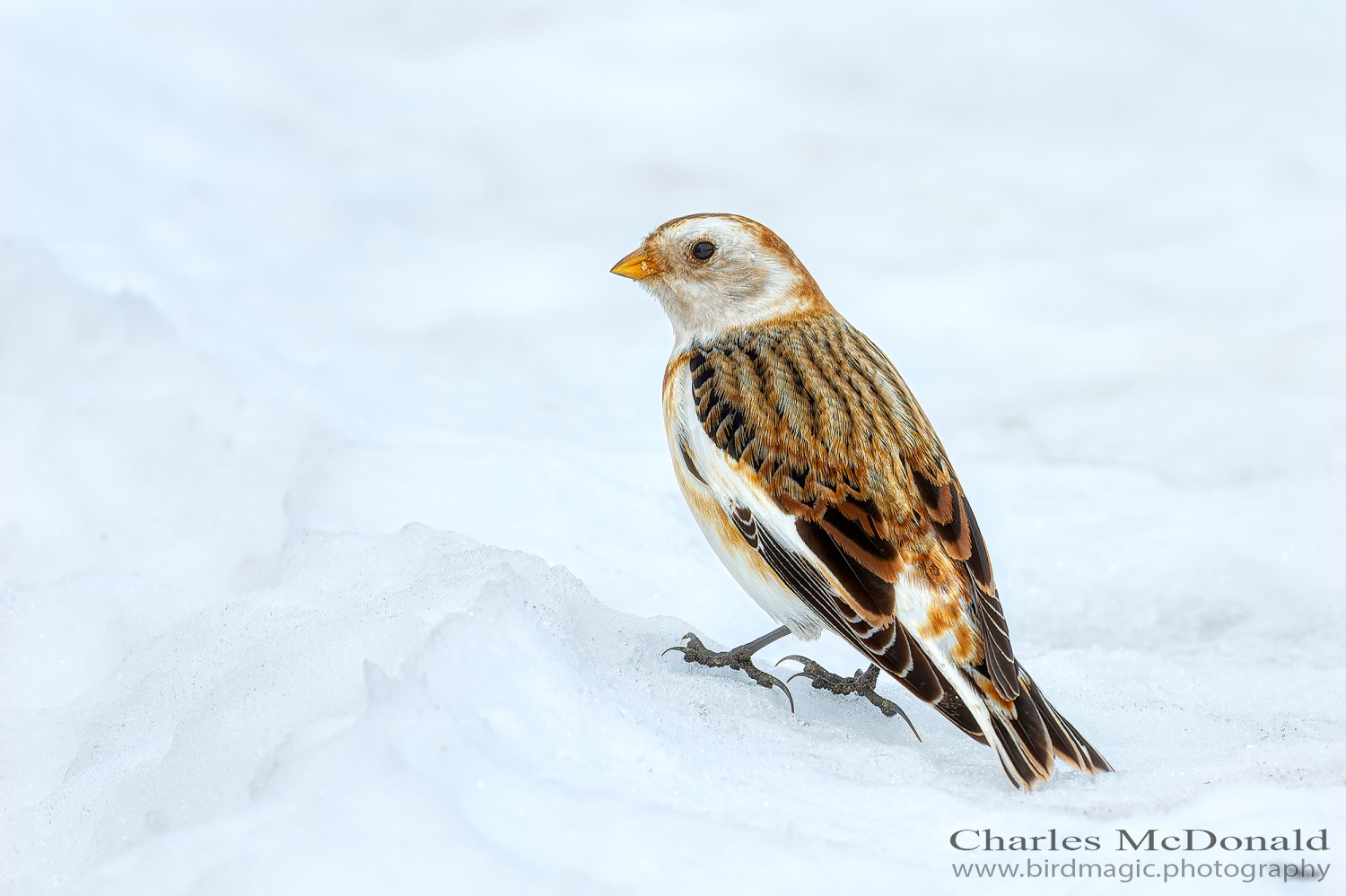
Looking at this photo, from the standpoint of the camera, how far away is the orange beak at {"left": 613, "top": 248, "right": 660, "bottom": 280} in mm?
4324

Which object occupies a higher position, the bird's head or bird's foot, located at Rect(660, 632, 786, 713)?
the bird's head

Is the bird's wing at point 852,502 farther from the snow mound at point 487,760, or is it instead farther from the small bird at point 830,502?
the snow mound at point 487,760

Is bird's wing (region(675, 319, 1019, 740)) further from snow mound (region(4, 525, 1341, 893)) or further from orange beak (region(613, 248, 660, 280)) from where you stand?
orange beak (region(613, 248, 660, 280))

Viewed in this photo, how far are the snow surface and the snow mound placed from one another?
1 cm

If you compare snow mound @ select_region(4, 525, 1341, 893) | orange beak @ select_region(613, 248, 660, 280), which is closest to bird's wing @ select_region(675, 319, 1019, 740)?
snow mound @ select_region(4, 525, 1341, 893)

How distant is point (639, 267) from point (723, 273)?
0.99 ft

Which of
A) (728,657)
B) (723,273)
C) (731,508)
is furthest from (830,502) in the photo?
(723,273)

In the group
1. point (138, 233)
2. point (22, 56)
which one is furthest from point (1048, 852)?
point (22, 56)

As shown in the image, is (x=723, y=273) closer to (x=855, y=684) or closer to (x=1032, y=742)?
(x=855, y=684)

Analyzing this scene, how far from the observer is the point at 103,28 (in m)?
10.0

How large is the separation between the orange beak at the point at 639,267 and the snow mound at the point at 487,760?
1109mm

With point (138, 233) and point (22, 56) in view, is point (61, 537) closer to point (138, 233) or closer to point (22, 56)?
point (138, 233)

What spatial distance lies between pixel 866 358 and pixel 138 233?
5.42 metres

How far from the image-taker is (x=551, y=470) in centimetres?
561
